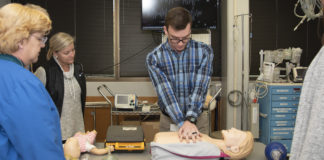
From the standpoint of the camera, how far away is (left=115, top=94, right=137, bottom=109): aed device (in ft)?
11.2

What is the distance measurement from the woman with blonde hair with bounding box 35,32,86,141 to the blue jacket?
1541 mm

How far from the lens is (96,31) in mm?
4020

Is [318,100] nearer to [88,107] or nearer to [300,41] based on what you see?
[88,107]

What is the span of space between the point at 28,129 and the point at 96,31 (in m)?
3.33

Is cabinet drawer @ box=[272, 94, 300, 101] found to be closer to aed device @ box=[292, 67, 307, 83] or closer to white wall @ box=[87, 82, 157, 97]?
aed device @ box=[292, 67, 307, 83]

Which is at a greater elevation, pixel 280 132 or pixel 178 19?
pixel 178 19

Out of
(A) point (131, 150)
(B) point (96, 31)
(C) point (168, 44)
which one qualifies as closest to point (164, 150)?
(A) point (131, 150)

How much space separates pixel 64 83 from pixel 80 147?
1.07 metres

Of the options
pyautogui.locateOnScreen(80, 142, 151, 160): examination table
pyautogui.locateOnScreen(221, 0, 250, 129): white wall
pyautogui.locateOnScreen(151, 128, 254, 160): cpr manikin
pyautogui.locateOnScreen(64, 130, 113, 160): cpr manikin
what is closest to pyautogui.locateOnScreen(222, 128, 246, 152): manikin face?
pyautogui.locateOnScreen(151, 128, 254, 160): cpr manikin

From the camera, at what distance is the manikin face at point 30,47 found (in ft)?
3.10

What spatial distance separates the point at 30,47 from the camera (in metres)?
0.96

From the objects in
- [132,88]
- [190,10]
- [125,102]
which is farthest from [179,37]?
[132,88]

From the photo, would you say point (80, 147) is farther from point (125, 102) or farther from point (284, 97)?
point (284, 97)

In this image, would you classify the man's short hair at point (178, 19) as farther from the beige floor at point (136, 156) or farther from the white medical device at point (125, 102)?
the white medical device at point (125, 102)
